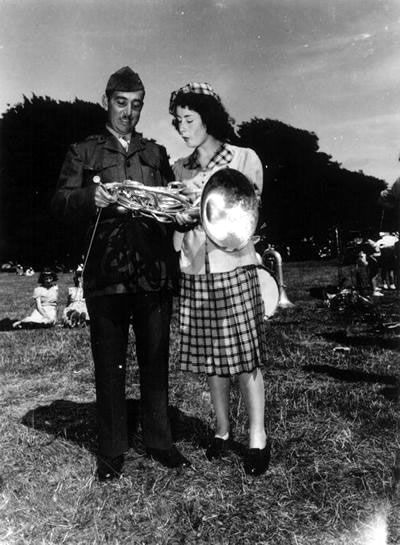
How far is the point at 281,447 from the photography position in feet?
11.0

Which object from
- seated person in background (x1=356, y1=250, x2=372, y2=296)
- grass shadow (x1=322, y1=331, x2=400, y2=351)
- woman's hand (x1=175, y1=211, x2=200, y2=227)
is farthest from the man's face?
seated person in background (x1=356, y1=250, x2=372, y2=296)

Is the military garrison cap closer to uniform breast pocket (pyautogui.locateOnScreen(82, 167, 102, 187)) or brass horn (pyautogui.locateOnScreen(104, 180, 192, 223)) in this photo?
uniform breast pocket (pyautogui.locateOnScreen(82, 167, 102, 187))

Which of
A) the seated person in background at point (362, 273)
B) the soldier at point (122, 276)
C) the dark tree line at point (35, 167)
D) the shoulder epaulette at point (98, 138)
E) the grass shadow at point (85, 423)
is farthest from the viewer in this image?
the dark tree line at point (35, 167)

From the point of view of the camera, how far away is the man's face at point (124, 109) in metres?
3.16

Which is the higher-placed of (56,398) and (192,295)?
(192,295)

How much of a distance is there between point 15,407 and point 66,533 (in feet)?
7.89

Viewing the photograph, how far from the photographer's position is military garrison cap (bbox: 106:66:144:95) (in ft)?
10.3

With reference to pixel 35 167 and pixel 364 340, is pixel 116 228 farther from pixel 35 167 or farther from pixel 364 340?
pixel 35 167

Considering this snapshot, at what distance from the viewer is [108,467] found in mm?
3119

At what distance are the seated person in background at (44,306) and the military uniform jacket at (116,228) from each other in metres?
7.32

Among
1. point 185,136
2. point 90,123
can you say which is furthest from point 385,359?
point 90,123

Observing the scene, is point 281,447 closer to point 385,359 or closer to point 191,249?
point 191,249

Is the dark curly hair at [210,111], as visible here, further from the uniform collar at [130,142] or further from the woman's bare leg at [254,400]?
the woman's bare leg at [254,400]

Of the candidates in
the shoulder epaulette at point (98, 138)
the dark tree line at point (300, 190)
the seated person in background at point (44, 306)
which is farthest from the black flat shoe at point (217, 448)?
the dark tree line at point (300, 190)
